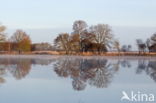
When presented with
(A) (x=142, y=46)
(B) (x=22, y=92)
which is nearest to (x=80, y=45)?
(A) (x=142, y=46)

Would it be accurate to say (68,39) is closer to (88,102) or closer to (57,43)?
(57,43)

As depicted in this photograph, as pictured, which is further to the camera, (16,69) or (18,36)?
(18,36)

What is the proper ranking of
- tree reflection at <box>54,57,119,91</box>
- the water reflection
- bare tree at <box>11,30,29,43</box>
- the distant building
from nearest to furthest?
tree reflection at <box>54,57,119,91</box>
the water reflection
bare tree at <box>11,30,29,43</box>
the distant building

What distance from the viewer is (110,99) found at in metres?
7.48

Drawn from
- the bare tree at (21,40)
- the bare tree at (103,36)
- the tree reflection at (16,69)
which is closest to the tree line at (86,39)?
the bare tree at (103,36)

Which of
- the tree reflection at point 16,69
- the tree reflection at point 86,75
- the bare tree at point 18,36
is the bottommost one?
the tree reflection at point 86,75

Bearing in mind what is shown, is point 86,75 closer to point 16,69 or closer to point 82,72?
point 82,72

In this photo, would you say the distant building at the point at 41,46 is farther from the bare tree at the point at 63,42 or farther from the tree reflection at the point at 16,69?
the tree reflection at the point at 16,69

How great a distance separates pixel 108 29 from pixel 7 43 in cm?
2049

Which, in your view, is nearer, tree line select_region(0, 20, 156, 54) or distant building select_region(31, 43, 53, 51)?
tree line select_region(0, 20, 156, 54)

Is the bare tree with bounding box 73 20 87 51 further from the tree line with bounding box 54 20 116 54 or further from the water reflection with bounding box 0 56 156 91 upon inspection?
the water reflection with bounding box 0 56 156 91

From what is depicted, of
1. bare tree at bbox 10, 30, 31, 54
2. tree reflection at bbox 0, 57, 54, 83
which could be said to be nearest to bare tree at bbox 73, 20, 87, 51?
bare tree at bbox 10, 30, 31, 54

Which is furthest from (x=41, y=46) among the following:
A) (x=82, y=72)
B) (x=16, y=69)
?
(x=82, y=72)

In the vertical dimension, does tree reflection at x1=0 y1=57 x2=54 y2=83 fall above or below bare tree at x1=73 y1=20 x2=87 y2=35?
below
